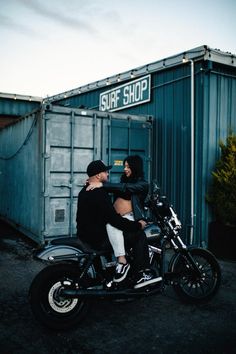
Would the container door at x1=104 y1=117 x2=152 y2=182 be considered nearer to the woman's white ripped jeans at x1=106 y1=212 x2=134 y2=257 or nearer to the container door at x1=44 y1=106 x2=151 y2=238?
the container door at x1=44 y1=106 x2=151 y2=238

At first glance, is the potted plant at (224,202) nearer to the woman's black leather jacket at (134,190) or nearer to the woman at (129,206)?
the woman at (129,206)

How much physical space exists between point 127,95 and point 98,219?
7.03m

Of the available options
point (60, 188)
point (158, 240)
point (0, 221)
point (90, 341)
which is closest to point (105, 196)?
point (158, 240)

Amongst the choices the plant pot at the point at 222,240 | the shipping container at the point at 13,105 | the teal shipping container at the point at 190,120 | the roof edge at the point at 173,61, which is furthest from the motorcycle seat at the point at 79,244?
the shipping container at the point at 13,105

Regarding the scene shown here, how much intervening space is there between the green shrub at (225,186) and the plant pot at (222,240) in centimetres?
19

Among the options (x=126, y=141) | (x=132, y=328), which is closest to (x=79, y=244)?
(x=132, y=328)

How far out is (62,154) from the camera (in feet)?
26.2

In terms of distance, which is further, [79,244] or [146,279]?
[146,279]

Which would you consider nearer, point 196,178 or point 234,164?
point 234,164

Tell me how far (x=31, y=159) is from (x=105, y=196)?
4842 mm

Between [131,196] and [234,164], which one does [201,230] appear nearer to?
[234,164]

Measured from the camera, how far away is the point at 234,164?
306 inches

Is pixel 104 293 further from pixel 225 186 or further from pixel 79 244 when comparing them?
pixel 225 186

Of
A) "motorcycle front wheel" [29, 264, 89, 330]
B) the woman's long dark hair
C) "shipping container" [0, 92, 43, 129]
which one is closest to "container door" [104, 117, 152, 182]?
the woman's long dark hair
